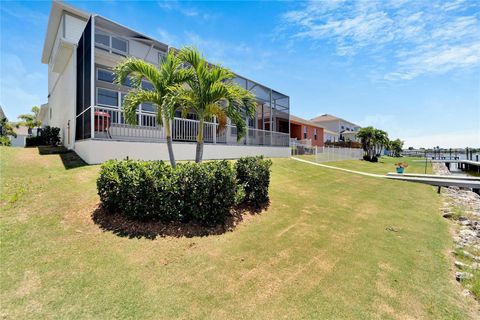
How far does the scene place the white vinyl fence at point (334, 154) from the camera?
2436 cm

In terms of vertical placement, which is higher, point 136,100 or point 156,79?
point 156,79

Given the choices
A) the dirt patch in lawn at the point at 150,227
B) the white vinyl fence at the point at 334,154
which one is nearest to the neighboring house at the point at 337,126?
the white vinyl fence at the point at 334,154

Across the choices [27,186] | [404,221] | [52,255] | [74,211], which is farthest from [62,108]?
[404,221]

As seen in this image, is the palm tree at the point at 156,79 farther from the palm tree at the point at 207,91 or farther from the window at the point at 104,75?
the window at the point at 104,75

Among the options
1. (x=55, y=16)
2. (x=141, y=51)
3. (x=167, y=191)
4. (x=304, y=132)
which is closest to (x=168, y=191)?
(x=167, y=191)

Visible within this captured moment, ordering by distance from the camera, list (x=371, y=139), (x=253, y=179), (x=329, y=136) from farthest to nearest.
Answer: (x=329, y=136) → (x=371, y=139) → (x=253, y=179)

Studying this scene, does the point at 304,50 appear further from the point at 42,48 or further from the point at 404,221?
the point at 42,48

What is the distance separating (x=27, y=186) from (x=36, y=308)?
18.1 ft

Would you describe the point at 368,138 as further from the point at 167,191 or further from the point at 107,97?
the point at 167,191

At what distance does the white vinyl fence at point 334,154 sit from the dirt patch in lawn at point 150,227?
65.5 feet

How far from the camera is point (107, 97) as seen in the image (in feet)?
45.2

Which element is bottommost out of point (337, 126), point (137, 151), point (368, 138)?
point (137, 151)

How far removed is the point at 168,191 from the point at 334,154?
2664 centimetres

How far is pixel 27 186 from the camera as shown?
6.75 m
